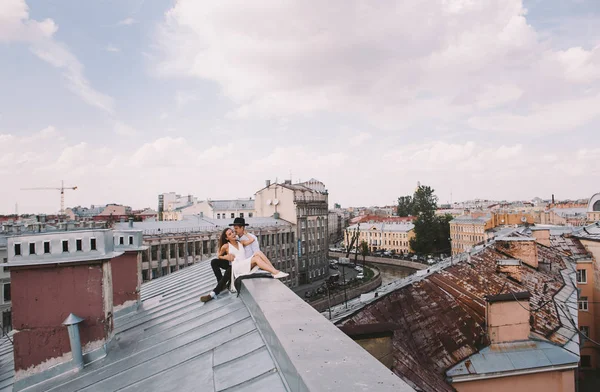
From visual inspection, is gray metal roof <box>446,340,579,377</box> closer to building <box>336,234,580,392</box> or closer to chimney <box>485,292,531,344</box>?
building <box>336,234,580,392</box>

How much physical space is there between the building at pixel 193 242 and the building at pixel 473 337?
18349mm

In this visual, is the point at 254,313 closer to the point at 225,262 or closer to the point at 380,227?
the point at 225,262

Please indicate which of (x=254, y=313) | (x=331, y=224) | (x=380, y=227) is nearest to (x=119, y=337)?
(x=254, y=313)

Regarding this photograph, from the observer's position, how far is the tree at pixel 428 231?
198 feet

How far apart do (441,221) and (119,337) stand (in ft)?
211

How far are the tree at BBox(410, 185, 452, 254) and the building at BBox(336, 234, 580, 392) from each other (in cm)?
4787

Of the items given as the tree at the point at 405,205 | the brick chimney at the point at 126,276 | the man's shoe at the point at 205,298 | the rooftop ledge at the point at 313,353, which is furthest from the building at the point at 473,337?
the tree at the point at 405,205

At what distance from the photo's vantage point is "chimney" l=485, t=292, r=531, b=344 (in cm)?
984

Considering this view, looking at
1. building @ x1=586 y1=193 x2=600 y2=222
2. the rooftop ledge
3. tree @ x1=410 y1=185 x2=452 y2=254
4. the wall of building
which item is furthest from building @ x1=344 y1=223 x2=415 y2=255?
the rooftop ledge

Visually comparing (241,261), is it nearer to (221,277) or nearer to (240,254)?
(240,254)

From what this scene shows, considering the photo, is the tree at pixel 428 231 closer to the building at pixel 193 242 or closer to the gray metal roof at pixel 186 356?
the building at pixel 193 242

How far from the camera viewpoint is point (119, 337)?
17.7 feet

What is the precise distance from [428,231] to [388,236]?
35.1 feet

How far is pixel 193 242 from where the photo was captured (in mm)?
33531
